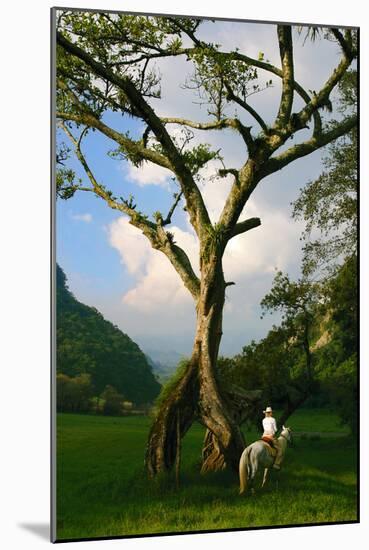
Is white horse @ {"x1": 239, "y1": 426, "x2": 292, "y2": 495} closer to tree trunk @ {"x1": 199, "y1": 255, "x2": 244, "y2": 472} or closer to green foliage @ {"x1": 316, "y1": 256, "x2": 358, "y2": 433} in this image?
tree trunk @ {"x1": 199, "y1": 255, "x2": 244, "y2": 472}

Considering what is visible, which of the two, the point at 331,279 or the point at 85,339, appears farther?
the point at 331,279

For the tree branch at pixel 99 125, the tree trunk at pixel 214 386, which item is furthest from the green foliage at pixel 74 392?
the tree branch at pixel 99 125

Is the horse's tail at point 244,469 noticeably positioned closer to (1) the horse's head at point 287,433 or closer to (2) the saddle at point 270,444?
(2) the saddle at point 270,444

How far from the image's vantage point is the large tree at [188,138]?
988 centimetres

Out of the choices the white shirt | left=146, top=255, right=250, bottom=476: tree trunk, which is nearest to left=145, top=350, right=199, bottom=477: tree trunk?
left=146, top=255, right=250, bottom=476: tree trunk

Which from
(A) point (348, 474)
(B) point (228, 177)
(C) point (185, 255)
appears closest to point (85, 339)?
(C) point (185, 255)

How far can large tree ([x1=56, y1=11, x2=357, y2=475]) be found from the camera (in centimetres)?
988

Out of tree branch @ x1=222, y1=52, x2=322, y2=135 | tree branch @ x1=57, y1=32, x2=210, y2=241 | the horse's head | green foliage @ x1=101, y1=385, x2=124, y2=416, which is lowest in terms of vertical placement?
the horse's head

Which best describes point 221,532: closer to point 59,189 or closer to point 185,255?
point 185,255

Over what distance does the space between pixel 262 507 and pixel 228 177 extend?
2.92m

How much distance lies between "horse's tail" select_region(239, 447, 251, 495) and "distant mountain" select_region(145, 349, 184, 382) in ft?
3.15

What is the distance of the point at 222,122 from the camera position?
1023cm

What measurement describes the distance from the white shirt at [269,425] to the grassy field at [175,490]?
115 millimetres

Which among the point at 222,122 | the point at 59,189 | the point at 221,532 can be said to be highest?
the point at 222,122
